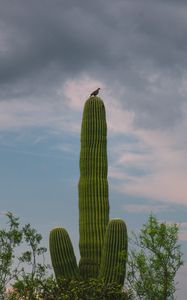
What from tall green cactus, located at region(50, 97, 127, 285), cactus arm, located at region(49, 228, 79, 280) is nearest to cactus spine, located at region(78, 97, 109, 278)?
tall green cactus, located at region(50, 97, 127, 285)

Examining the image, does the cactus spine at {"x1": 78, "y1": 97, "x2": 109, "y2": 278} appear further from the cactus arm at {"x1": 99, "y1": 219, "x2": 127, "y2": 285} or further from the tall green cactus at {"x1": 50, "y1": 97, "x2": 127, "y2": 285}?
the cactus arm at {"x1": 99, "y1": 219, "x2": 127, "y2": 285}

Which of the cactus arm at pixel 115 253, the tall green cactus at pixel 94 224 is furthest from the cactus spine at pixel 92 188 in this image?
the cactus arm at pixel 115 253

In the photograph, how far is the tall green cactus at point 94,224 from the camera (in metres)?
26.6

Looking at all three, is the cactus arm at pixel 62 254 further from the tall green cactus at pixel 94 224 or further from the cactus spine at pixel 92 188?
the cactus spine at pixel 92 188

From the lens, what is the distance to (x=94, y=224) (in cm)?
2827

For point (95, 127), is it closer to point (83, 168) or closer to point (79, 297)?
point (83, 168)

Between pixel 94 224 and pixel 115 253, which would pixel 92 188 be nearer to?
pixel 94 224

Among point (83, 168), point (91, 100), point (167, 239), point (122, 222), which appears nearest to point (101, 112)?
point (91, 100)

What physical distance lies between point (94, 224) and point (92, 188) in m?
1.54

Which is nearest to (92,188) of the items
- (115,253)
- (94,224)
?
(94,224)

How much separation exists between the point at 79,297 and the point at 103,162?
6.33 metres

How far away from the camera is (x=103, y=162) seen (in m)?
29.7

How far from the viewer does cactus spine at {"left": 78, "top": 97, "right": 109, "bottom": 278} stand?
92.3 feet

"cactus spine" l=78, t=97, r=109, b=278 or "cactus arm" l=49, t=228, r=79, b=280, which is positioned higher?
"cactus spine" l=78, t=97, r=109, b=278
